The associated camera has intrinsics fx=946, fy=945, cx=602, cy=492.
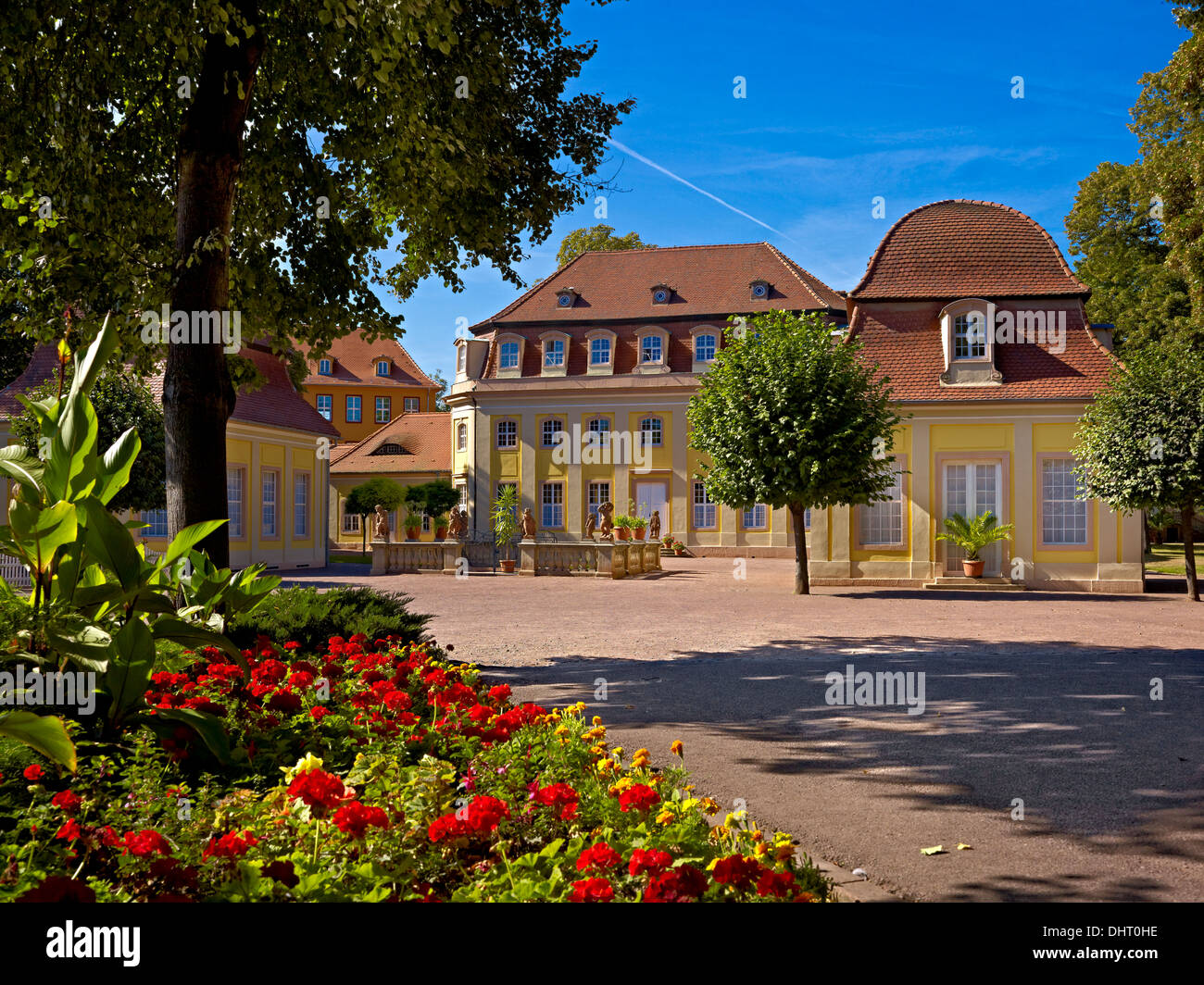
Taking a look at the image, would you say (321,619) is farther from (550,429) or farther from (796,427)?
(550,429)

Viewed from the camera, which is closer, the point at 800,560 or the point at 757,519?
the point at 800,560

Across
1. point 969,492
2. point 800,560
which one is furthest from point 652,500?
point 800,560

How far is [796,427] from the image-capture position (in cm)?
1919

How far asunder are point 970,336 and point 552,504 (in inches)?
858

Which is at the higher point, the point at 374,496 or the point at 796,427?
the point at 796,427

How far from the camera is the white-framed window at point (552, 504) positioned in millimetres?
41312

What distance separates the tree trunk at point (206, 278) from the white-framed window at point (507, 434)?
33.5 metres

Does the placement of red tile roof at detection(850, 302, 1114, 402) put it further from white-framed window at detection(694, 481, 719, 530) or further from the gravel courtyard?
white-framed window at detection(694, 481, 719, 530)

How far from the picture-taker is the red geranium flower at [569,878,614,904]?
238 cm

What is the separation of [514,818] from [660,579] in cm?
2229

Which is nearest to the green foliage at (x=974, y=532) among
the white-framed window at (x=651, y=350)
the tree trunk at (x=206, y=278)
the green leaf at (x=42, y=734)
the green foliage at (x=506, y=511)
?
the green foliage at (x=506, y=511)

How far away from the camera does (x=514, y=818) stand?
137 inches

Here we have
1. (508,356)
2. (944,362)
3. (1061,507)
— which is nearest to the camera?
(1061,507)

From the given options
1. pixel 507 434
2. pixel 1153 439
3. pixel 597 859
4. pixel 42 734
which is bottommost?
pixel 597 859
